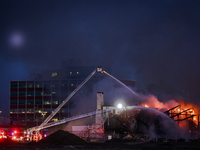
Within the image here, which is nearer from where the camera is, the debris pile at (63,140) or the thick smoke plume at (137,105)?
the debris pile at (63,140)

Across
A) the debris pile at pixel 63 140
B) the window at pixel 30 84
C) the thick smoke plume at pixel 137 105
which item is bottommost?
the debris pile at pixel 63 140

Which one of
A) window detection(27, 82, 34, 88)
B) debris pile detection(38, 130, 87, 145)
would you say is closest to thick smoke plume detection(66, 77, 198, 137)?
debris pile detection(38, 130, 87, 145)

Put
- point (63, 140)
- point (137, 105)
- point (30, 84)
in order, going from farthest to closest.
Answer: point (30, 84), point (137, 105), point (63, 140)

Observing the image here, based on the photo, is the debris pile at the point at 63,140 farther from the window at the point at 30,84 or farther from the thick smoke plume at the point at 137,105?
the window at the point at 30,84

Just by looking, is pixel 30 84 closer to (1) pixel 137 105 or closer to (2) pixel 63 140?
(1) pixel 137 105

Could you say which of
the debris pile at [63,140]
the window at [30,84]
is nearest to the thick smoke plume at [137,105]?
the debris pile at [63,140]

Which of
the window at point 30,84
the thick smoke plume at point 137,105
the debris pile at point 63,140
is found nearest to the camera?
the debris pile at point 63,140

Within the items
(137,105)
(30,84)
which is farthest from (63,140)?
(30,84)

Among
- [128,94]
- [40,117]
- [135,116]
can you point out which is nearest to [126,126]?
[135,116]

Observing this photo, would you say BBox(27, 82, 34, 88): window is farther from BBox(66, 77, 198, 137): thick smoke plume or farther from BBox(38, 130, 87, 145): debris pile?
BBox(38, 130, 87, 145): debris pile

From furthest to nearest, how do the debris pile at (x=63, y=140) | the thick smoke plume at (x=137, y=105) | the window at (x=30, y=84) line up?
1. the window at (x=30, y=84)
2. the thick smoke plume at (x=137, y=105)
3. the debris pile at (x=63, y=140)

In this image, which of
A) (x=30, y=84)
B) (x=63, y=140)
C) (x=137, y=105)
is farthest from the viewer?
(x=30, y=84)

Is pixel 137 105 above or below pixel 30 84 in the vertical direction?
below

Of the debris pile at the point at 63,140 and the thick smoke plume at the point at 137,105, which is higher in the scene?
the thick smoke plume at the point at 137,105
